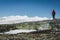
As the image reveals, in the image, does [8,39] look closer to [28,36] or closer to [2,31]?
[28,36]

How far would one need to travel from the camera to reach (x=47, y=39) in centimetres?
1276

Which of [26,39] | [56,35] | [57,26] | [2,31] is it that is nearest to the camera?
[26,39]

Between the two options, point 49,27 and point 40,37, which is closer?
point 40,37

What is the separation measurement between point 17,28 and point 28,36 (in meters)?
3.65

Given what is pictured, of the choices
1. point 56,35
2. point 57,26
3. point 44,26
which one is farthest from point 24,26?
point 56,35

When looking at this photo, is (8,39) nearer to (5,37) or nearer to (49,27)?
(5,37)

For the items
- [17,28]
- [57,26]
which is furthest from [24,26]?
[57,26]

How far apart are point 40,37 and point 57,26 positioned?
423 centimetres

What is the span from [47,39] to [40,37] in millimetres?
596

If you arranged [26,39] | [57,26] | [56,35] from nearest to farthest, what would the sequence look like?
[26,39]
[56,35]
[57,26]

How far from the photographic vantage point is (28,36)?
43.7 feet

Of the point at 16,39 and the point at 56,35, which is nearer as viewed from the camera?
the point at 16,39

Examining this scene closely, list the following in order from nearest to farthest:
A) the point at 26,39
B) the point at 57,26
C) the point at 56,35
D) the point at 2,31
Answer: the point at 26,39 < the point at 56,35 < the point at 2,31 < the point at 57,26

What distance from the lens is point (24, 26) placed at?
56.9 feet
